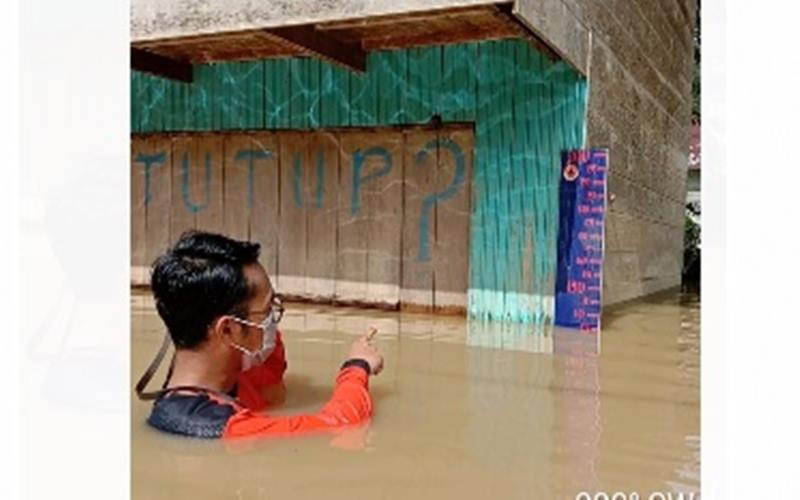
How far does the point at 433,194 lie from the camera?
255 inches

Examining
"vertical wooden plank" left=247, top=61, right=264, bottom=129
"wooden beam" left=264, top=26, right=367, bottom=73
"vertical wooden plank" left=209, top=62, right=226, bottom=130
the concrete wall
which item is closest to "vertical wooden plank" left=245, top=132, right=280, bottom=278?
"vertical wooden plank" left=247, top=61, right=264, bottom=129

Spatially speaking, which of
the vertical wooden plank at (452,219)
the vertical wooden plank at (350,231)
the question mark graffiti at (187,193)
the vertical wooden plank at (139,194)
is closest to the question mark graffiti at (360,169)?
the vertical wooden plank at (350,231)

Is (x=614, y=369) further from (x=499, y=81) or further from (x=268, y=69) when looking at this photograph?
(x=268, y=69)

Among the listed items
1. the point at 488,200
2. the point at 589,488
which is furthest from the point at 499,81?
the point at 589,488

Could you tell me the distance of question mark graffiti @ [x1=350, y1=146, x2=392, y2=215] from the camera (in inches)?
262

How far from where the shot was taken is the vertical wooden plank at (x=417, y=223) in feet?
21.3

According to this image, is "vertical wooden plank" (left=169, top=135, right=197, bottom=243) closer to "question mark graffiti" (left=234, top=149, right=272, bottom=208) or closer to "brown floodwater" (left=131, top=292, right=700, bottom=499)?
"question mark graffiti" (left=234, top=149, right=272, bottom=208)

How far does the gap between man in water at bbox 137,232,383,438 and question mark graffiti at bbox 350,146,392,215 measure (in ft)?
12.7

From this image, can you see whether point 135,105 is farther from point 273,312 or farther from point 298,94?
point 273,312

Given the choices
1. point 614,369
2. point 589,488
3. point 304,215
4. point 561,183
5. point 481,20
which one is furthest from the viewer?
point 304,215

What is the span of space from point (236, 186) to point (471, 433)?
15.9ft

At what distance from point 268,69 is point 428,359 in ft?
11.7

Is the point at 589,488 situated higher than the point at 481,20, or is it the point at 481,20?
the point at 481,20

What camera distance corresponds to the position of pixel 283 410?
10.3 feet
